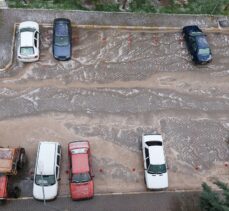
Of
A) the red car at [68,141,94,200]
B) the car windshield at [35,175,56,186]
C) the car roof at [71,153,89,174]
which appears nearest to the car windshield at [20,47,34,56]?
the red car at [68,141,94,200]

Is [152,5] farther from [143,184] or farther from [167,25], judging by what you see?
[143,184]

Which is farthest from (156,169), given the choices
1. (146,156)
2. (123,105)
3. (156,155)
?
(123,105)

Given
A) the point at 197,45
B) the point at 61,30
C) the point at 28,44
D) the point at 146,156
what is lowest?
the point at 146,156

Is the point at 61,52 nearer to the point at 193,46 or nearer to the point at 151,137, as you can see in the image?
the point at 151,137

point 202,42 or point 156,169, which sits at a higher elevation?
point 202,42

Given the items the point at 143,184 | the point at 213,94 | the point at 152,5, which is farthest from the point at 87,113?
the point at 152,5
